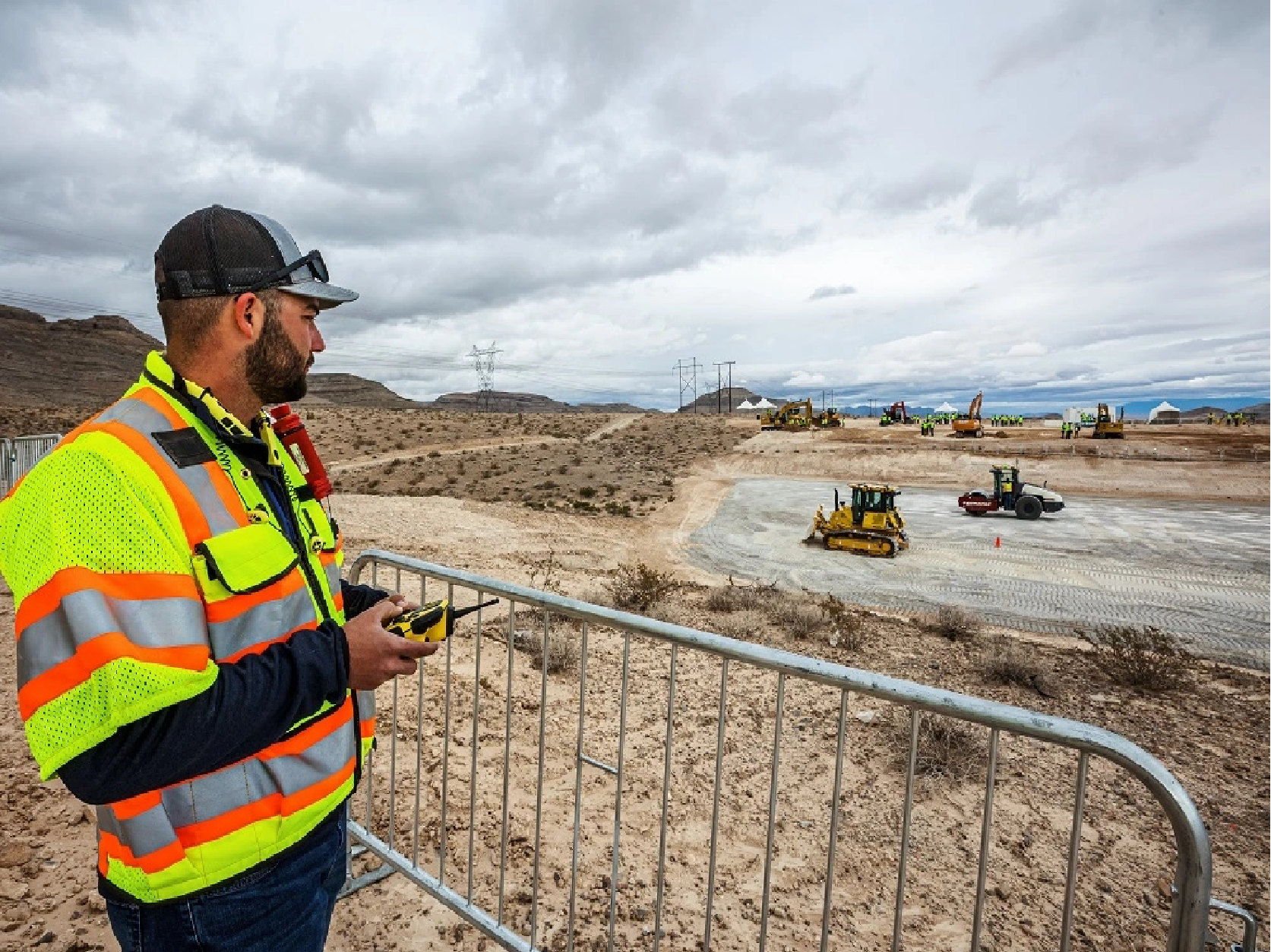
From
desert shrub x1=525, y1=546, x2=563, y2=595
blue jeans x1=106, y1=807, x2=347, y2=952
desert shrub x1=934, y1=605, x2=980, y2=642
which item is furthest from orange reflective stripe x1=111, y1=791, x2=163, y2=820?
desert shrub x1=934, y1=605, x2=980, y2=642

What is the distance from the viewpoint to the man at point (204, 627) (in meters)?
1.23

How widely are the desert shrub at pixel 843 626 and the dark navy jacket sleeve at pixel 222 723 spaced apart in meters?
8.97

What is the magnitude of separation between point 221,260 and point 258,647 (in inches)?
38.3

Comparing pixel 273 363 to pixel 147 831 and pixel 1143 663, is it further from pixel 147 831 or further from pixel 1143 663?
pixel 1143 663

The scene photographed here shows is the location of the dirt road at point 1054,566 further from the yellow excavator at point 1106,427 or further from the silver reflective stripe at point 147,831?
the yellow excavator at point 1106,427

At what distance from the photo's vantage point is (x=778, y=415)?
186ft

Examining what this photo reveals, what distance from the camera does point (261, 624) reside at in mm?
1515

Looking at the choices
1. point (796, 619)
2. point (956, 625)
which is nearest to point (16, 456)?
point (796, 619)

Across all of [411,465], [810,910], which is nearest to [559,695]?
[810,910]

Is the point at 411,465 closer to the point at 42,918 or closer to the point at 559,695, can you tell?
the point at 559,695

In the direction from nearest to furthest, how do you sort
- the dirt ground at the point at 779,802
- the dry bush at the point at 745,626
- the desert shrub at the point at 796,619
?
the dirt ground at the point at 779,802
the dry bush at the point at 745,626
the desert shrub at the point at 796,619

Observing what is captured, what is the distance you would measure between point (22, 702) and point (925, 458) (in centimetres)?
4187

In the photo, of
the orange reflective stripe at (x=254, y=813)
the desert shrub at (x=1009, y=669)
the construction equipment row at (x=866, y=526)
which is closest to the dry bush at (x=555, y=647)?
the desert shrub at (x=1009, y=669)

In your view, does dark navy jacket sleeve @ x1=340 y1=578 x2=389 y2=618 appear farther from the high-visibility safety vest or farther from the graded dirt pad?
the graded dirt pad
